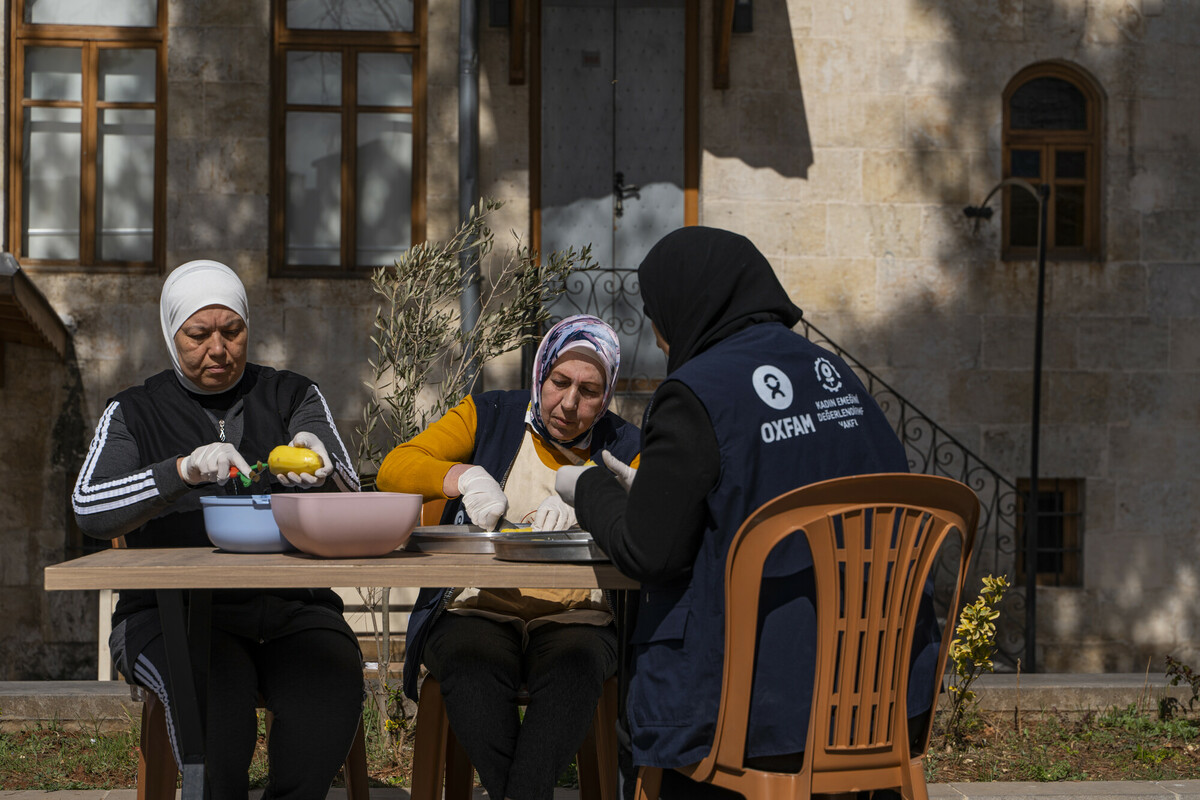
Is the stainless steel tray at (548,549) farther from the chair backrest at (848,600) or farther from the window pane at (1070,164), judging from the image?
the window pane at (1070,164)

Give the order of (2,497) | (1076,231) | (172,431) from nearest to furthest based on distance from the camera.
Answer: (172,431) < (2,497) < (1076,231)

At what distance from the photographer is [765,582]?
2.22m

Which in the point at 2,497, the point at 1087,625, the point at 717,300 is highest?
the point at 717,300

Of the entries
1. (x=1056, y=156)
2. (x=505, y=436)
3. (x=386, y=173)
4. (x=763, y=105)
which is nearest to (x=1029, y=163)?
(x=1056, y=156)

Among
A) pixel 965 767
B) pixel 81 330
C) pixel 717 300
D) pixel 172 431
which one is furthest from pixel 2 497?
pixel 717 300

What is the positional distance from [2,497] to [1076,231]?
742cm

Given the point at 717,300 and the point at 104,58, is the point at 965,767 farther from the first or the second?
the point at 104,58

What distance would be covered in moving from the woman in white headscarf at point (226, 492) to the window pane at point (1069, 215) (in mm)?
6633

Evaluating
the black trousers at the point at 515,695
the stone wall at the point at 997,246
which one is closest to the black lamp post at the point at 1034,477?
the stone wall at the point at 997,246

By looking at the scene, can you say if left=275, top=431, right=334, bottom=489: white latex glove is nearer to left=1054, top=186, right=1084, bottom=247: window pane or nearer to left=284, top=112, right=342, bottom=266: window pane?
left=284, top=112, right=342, bottom=266: window pane

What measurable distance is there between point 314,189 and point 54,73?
72.8 inches

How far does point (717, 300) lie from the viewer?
239cm

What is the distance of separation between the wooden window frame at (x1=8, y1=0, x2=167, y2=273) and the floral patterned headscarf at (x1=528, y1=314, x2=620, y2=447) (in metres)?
5.33

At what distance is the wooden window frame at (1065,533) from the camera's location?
27.5ft
